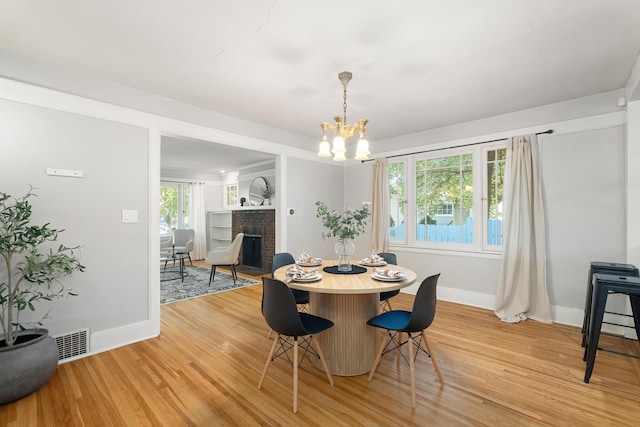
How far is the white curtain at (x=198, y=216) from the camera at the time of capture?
Result: 7809 millimetres

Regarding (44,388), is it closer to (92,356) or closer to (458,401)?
(92,356)

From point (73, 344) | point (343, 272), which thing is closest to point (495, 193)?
point (343, 272)

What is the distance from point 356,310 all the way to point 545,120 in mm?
3189

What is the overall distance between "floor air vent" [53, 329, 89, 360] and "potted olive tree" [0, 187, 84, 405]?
8.6 inches

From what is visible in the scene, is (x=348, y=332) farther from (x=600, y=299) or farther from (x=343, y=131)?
(x=600, y=299)

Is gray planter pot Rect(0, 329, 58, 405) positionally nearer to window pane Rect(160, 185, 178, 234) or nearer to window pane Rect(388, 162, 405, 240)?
window pane Rect(388, 162, 405, 240)

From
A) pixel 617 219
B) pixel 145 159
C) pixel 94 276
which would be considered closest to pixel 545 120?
pixel 617 219

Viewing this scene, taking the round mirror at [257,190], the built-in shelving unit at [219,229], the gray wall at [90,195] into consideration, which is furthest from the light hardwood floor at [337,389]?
the built-in shelving unit at [219,229]

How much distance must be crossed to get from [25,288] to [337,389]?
2.60 metres

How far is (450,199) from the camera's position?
4.13 meters

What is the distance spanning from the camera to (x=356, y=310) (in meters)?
2.27

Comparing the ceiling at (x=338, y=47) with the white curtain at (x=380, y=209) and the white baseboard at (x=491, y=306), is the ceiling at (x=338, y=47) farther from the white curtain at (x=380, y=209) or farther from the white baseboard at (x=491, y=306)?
the white baseboard at (x=491, y=306)

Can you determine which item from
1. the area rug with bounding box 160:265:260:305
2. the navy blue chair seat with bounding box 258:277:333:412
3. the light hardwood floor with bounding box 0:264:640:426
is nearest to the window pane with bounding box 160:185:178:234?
the area rug with bounding box 160:265:260:305

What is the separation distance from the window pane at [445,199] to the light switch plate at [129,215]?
3.69 meters
